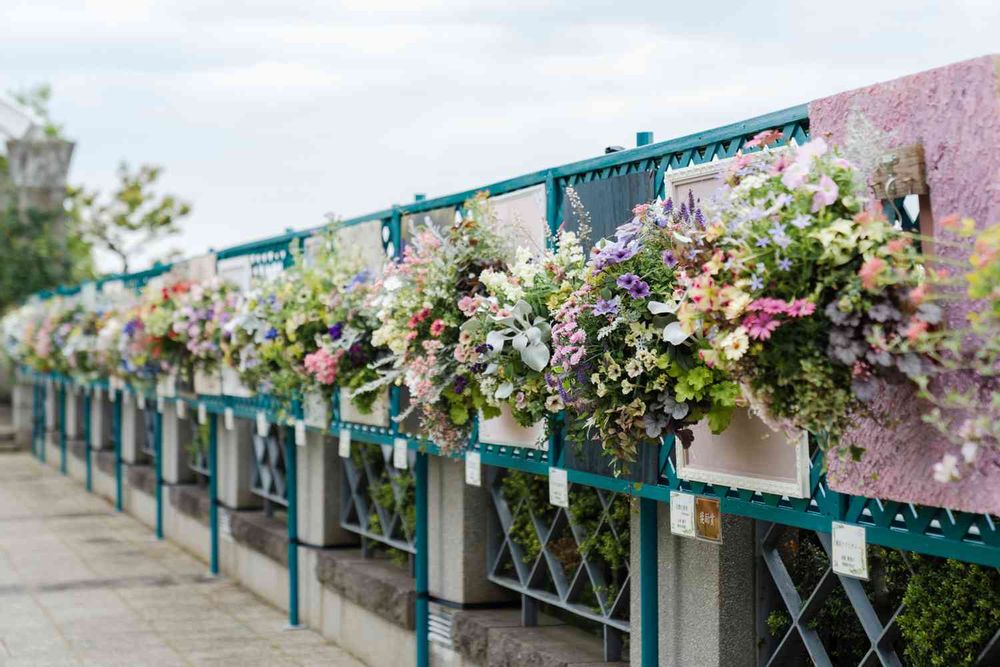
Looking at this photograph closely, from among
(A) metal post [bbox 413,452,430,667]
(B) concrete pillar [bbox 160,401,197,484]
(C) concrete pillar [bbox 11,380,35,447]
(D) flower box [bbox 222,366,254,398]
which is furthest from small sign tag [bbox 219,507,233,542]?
(C) concrete pillar [bbox 11,380,35,447]

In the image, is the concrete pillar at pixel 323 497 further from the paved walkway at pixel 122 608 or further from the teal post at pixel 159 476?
the teal post at pixel 159 476

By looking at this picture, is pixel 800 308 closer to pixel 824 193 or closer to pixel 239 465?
pixel 824 193

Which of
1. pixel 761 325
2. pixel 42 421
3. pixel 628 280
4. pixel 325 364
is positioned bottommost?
pixel 42 421

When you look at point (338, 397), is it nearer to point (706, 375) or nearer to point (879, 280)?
point (706, 375)

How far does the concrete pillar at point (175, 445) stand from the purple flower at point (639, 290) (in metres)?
7.92

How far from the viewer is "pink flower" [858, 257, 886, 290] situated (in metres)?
2.44

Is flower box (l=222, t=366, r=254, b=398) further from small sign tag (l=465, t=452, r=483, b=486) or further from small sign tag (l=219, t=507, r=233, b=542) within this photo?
small sign tag (l=465, t=452, r=483, b=486)

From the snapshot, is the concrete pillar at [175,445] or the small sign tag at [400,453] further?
the concrete pillar at [175,445]

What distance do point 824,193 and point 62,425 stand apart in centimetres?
1529

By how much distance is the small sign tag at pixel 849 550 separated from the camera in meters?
2.95

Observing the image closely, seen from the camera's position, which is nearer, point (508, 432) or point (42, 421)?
point (508, 432)

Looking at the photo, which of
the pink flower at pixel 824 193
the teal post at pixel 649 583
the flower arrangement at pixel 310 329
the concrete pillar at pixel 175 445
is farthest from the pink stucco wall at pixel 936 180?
the concrete pillar at pixel 175 445

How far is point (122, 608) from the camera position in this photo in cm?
793

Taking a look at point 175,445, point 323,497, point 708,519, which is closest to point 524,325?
point 708,519
